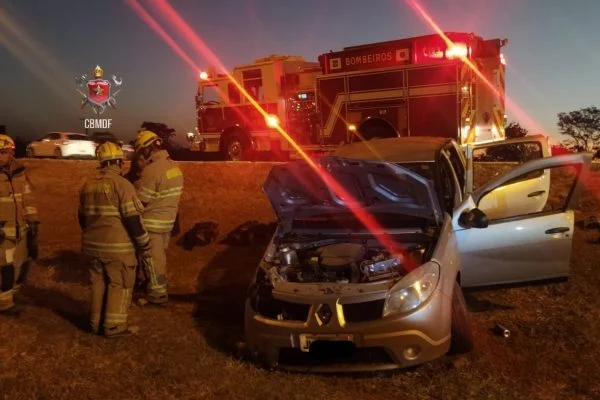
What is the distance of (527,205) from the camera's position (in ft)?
20.4

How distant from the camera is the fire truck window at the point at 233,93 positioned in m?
15.5

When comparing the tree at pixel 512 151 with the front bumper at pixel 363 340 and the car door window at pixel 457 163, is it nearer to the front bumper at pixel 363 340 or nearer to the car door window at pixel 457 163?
the car door window at pixel 457 163

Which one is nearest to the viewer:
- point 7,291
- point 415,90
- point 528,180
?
point 7,291

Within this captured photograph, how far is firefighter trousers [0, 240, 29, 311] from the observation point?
18.4 feet

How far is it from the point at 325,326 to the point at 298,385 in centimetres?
45

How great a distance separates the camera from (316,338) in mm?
4086

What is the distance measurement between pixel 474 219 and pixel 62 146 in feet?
67.9

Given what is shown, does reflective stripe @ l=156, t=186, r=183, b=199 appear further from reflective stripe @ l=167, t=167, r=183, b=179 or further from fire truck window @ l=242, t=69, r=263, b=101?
fire truck window @ l=242, t=69, r=263, b=101

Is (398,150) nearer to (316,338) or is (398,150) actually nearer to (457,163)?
(457,163)

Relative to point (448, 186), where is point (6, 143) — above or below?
above

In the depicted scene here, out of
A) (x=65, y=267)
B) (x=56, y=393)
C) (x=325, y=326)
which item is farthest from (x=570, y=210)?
(x=65, y=267)

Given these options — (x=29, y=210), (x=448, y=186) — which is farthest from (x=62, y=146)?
(x=448, y=186)

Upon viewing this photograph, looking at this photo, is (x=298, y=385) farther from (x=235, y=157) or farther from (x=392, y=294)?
(x=235, y=157)

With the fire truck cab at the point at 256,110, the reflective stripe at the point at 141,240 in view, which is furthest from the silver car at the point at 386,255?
the fire truck cab at the point at 256,110
